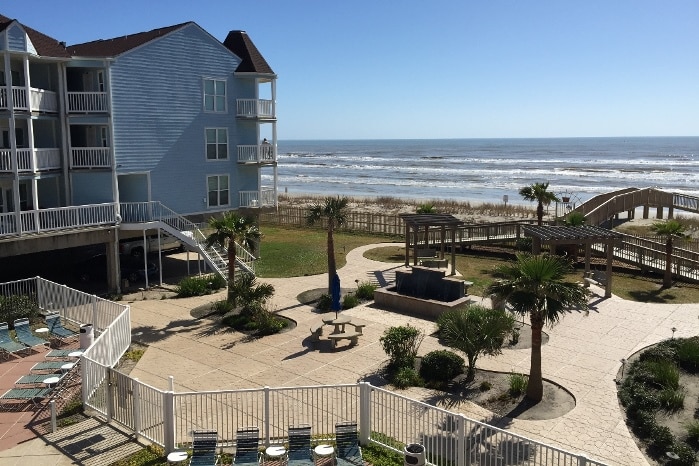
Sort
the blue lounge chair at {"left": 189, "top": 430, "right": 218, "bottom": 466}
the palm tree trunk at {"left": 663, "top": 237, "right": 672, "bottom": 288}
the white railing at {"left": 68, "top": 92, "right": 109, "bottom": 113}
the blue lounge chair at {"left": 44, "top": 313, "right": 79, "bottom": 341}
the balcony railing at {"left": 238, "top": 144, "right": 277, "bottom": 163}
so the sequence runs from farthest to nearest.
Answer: the balcony railing at {"left": 238, "top": 144, "right": 277, "bottom": 163} → the palm tree trunk at {"left": 663, "top": 237, "right": 672, "bottom": 288} → the white railing at {"left": 68, "top": 92, "right": 109, "bottom": 113} → the blue lounge chair at {"left": 44, "top": 313, "right": 79, "bottom": 341} → the blue lounge chair at {"left": 189, "top": 430, "right": 218, "bottom": 466}

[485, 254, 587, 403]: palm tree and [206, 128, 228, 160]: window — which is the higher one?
[206, 128, 228, 160]: window

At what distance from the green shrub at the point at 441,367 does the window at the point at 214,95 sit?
18.4 m

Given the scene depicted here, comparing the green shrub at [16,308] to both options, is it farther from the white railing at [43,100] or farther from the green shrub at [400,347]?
the green shrub at [400,347]

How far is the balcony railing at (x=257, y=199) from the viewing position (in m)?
31.4

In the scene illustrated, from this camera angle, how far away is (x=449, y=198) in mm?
71875

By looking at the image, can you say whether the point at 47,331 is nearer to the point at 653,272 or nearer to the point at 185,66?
the point at 185,66

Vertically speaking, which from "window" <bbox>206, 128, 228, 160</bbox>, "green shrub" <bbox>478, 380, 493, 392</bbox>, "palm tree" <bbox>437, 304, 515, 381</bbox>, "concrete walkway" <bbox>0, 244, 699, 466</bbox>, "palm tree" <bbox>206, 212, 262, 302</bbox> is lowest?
"concrete walkway" <bbox>0, 244, 699, 466</bbox>

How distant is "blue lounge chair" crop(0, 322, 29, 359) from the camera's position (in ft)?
55.6

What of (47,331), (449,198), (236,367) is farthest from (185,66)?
(449,198)

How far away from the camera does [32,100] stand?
2364 cm

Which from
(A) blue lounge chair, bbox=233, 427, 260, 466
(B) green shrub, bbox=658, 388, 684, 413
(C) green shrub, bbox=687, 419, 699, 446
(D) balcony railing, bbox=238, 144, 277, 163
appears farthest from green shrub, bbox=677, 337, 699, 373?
(D) balcony railing, bbox=238, 144, 277, 163

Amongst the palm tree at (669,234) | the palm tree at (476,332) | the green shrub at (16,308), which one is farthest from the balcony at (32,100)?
the palm tree at (669,234)

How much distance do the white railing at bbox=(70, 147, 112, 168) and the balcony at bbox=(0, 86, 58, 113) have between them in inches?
75.1

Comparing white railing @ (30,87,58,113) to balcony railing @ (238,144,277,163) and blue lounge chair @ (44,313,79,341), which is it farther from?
blue lounge chair @ (44,313,79,341)
